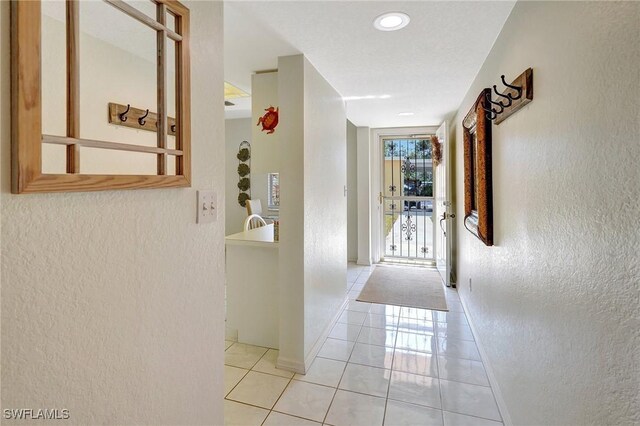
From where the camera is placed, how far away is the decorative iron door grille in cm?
525

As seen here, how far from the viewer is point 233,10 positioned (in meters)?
1.70

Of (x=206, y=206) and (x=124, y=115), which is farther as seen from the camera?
(x=206, y=206)

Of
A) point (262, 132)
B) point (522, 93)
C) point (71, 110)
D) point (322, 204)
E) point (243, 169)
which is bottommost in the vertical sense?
point (322, 204)

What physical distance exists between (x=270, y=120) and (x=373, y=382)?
2005 mm

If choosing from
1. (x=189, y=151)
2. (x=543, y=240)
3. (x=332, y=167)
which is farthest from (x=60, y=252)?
Answer: (x=332, y=167)

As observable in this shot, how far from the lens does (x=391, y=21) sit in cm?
181

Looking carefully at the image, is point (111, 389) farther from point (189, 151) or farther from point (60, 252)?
point (189, 151)

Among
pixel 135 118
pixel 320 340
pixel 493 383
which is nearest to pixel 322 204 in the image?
pixel 320 340

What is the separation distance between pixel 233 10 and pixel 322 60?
31.8 inches

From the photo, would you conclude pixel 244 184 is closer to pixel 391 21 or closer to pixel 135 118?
pixel 391 21

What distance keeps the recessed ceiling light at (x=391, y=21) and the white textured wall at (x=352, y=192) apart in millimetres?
3582

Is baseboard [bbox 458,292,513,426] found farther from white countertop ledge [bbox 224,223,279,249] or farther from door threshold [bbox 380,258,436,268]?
door threshold [bbox 380,258,436,268]

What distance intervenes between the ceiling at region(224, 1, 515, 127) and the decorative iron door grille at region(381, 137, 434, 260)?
6.83ft

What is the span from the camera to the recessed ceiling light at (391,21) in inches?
68.5
